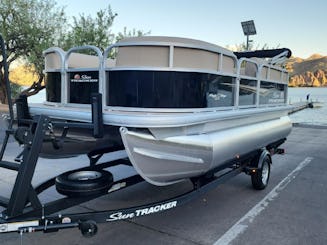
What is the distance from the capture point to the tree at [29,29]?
18433mm

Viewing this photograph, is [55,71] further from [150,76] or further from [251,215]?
[251,215]

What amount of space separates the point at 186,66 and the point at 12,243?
8.63 feet

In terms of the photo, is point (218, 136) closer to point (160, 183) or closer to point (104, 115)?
point (160, 183)

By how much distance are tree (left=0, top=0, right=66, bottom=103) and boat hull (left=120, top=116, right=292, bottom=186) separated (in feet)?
54.8

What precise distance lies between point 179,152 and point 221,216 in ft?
4.98

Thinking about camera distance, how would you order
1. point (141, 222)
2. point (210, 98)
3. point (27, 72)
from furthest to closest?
point (27, 72) → point (141, 222) → point (210, 98)

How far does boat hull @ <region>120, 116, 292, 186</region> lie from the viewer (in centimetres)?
301

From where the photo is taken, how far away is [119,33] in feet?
66.9

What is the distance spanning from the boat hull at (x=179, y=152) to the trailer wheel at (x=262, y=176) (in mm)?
1026

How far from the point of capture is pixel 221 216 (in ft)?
14.1

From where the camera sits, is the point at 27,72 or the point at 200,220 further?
the point at 27,72

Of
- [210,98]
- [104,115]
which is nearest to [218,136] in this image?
[210,98]

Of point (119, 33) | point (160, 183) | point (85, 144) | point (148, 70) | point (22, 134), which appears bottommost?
point (160, 183)

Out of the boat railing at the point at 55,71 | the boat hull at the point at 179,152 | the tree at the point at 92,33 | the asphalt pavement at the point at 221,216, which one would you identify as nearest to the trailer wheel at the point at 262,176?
the asphalt pavement at the point at 221,216
